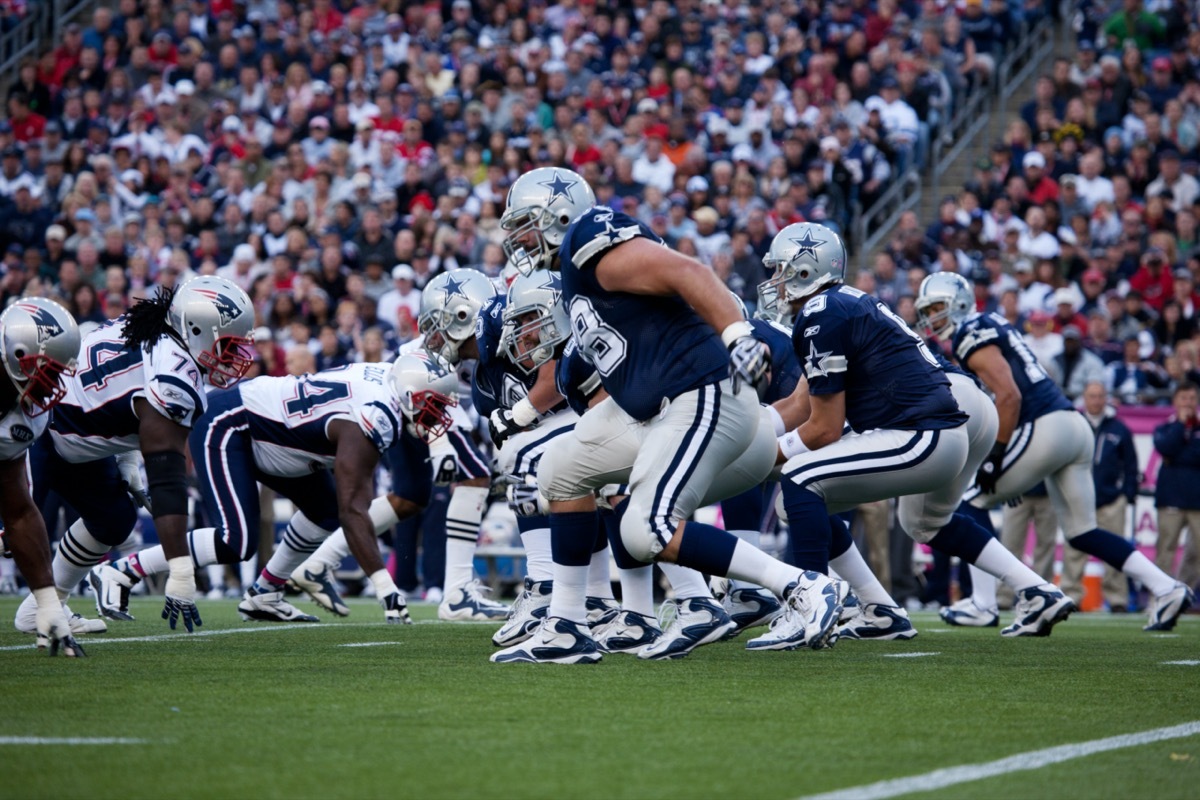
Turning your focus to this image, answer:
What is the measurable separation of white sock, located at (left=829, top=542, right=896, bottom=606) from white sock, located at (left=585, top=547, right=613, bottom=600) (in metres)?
1.34

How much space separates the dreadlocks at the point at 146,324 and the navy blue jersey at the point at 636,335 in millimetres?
2355

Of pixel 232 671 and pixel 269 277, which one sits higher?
pixel 269 277

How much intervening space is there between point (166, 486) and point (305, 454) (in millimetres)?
1573

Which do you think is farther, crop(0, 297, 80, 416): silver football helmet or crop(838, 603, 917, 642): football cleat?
crop(838, 603, 917, 642): football cleat

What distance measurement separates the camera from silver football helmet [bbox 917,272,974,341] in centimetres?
912

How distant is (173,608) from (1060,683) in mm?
3790

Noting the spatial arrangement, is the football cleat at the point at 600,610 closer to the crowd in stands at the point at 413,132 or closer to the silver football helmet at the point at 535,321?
the silver football helmet at the point at 535,321

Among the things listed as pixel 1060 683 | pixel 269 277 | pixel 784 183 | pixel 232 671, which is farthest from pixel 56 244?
pixel 1060 683

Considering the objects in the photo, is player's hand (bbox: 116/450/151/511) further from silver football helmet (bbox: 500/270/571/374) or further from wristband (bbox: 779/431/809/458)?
wristband (bbox: 779/431/809/458)

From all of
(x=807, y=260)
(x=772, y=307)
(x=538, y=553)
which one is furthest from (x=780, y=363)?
(x=538, y=553)

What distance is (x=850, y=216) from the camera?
1605 cm

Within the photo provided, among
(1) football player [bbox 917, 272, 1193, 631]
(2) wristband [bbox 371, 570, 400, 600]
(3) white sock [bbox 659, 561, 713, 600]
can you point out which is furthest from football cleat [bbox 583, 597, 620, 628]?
(1) football player [bbox 917, 272, 1193, 631]

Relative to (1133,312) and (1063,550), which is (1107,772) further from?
(1133,312)

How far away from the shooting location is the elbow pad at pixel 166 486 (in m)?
6.83
